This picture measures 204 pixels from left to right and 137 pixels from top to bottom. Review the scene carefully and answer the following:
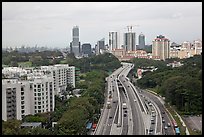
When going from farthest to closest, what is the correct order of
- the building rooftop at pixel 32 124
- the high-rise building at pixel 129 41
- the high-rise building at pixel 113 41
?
the high-rise building at pixel 113 41 → the high-rise building at pixel 129 41 → the building rooftop at pixel 32 124

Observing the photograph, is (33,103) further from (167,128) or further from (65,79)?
(65,79)

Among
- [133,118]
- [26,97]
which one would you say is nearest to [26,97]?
→ [26,97]

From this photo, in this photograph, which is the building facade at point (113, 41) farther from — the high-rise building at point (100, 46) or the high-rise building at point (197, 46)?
the high-rise building at point (197, 46)

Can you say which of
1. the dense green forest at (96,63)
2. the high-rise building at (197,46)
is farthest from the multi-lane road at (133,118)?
the high-rise building at (197,46)

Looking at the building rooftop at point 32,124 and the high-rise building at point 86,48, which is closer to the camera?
the building rooftop at point 32,124

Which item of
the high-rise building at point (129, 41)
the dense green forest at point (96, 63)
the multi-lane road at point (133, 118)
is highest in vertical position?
the high-rise building at point (129, 41)

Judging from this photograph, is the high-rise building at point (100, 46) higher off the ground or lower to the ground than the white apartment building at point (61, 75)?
higher

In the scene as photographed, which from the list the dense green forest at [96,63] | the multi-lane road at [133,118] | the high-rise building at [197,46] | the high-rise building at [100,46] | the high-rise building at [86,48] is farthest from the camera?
the high-rise building at [100,46]

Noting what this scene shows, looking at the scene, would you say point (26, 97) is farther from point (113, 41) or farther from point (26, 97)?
point (113, 41)
